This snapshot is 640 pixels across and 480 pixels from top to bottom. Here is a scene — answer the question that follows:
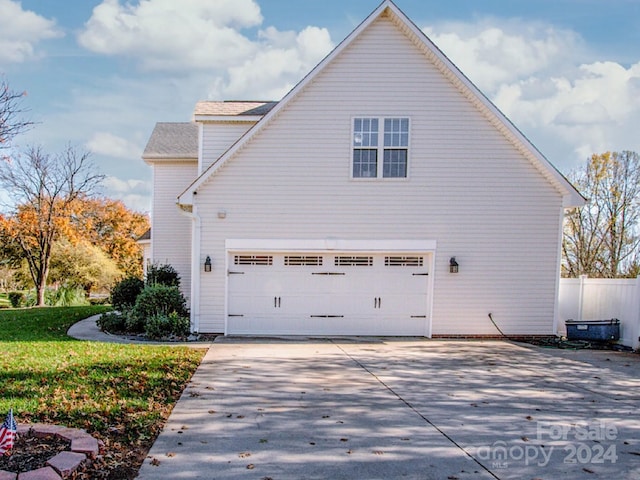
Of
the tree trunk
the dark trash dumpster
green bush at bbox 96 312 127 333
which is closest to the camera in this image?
the dark trash dumpster

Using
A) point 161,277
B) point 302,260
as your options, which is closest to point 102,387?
point 302,260

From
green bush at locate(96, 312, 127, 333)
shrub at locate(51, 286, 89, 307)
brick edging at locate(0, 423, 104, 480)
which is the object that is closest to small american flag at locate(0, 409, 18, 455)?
brick edging at locate(0, 423, 104, 480)

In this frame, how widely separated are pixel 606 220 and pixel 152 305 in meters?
24.6

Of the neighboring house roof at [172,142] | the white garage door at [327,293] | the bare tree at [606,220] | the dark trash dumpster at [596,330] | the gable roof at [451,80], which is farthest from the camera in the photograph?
the bare tree at [606,220]

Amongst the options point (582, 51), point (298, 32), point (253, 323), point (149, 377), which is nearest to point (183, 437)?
point (149, 377)

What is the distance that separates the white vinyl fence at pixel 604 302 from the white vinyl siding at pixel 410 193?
1.32 metres

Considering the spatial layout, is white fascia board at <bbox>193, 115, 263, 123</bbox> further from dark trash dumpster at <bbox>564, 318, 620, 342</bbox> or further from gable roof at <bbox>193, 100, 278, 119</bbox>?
dark trash dumpster at <bbox>564, 318, 620, 342</bbox>

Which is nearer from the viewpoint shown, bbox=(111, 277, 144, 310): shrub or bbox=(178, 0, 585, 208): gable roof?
bbox=(178, 0, 585, 208): gable roof

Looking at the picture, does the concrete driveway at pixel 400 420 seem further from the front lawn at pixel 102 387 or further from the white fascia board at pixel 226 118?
the white fascia board at pixel 226 118

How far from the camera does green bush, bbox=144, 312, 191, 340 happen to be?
10586 millimetres

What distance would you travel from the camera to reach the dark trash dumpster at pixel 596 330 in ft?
35.3

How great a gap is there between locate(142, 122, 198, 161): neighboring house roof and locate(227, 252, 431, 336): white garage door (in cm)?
527

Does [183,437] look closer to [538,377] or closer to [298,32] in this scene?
[538,377]

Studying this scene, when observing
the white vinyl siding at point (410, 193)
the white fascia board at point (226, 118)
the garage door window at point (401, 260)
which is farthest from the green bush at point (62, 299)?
the garage door window at point (401, 260)
